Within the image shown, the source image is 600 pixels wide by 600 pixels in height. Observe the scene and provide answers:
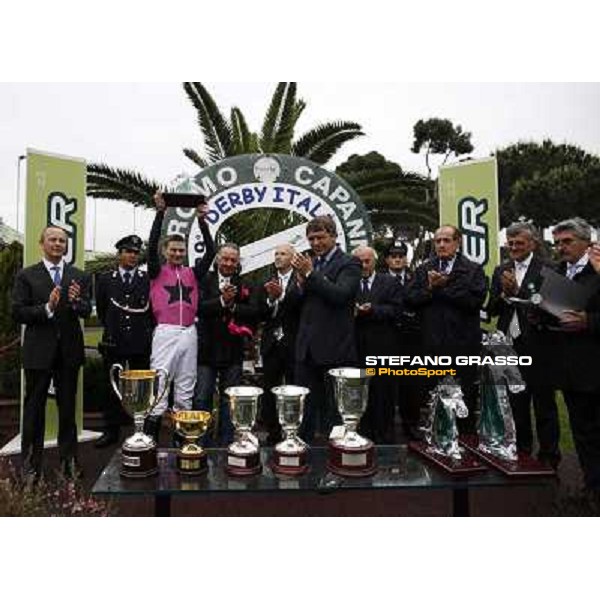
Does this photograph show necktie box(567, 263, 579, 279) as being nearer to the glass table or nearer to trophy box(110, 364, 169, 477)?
the glass table

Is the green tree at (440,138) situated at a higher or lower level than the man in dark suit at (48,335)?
higher

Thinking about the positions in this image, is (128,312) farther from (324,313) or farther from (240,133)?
(240,133)

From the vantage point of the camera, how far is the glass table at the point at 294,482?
7.31ft

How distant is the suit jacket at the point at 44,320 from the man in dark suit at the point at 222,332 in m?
0.70

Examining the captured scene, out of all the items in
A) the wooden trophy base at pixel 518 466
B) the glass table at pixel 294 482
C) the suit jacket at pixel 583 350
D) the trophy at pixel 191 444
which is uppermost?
the suit jacket at pixel 583 350

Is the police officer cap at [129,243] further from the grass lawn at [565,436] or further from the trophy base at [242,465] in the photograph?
the grass lawn at [565,436]

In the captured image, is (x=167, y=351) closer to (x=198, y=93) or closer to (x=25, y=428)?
(x=25, y=428)

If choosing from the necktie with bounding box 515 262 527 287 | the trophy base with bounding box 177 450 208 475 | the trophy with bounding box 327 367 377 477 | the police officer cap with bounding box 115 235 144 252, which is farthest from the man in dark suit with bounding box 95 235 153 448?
the necktie with bounding box 515 262 527 287

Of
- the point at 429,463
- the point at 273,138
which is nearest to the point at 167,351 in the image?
the point at 429,463

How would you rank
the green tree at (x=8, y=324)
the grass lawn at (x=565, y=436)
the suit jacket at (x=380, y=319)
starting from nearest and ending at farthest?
the suit jacket at (x=380, y=319) < the grass lawn at (x=565, y=436) < the green tree at (x=8, y=324)

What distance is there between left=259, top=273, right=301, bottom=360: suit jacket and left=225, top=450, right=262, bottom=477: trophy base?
1060 mm

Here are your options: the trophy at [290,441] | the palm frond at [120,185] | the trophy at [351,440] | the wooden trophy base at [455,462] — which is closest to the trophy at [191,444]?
the trophy at [290,441]

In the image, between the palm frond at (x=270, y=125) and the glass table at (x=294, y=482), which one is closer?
the glass table at (x=294, y=482)

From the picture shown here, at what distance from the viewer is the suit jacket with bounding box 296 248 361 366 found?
2965 millimetres
